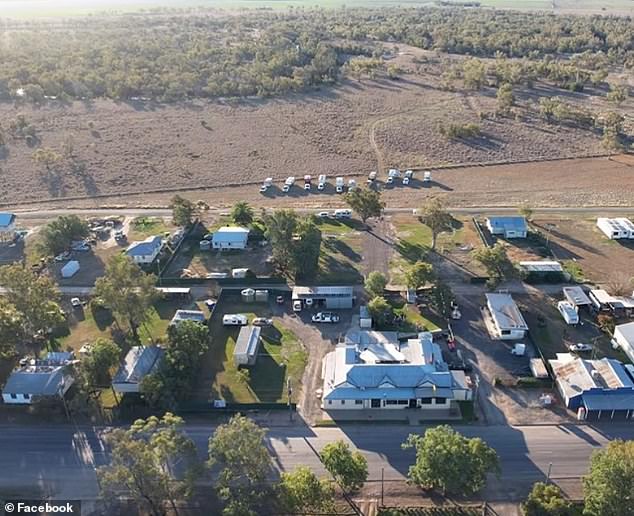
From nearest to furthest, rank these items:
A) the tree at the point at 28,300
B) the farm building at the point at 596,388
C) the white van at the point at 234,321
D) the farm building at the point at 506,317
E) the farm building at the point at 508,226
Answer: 1. the farm building at the point at 596,388
2. the tree at the point at 28,300
3. the farm building at the point at 506,317
4. the white van at the point at 234,321
5. the farm building at the point at 508,226

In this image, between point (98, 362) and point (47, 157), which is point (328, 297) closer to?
point (98, 362)

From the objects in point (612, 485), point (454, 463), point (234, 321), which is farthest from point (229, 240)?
point (612, 485)

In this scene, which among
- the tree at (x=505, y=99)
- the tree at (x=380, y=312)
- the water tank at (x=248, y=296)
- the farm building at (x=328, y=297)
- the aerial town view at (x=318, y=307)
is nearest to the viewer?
the aerial town view at (x=318, y=307)

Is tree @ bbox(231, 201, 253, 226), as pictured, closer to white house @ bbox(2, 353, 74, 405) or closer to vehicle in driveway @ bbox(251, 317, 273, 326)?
vehicle in driveway @ bbox(251, 317, 273, 326)

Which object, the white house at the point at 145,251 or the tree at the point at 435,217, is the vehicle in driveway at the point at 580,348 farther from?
the white house at the point at 145,251

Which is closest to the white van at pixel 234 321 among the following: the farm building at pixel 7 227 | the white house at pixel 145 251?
the white house at pixel 145 251

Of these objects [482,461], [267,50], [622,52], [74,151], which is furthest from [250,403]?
[622,52]
